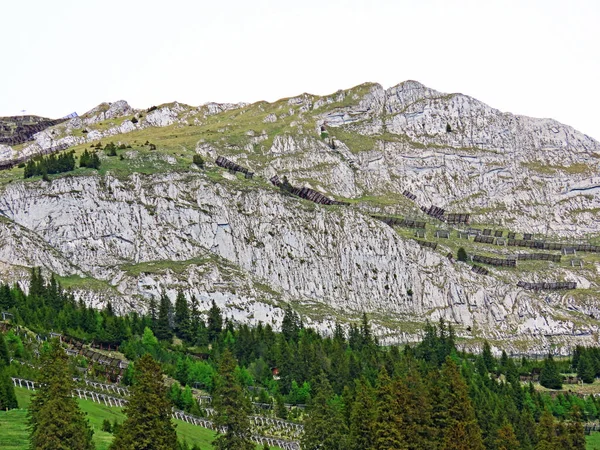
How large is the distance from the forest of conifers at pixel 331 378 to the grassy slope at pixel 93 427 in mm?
4183

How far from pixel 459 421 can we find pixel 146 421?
37.0m

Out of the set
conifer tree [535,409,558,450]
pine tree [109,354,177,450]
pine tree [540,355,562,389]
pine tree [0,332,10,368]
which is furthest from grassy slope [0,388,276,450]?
pine tree [540,355,562,389]

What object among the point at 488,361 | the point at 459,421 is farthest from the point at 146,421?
the point at 488,361

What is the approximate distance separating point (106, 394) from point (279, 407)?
1280 inches

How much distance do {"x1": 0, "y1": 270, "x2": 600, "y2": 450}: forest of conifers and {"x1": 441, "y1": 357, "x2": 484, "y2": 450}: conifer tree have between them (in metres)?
0.14

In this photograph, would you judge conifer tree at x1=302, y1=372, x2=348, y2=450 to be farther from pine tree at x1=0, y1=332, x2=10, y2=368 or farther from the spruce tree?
pine tree at x1=0, y1=332, x2=10, y2=368

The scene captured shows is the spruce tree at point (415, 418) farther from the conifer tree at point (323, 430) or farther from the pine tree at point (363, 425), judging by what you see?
the conifer tree at point (323, 430)

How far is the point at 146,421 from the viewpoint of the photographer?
74.1 meters

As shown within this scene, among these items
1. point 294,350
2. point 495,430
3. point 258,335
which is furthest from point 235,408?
point 258,335

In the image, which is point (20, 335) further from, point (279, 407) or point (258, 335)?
point (258, 335)

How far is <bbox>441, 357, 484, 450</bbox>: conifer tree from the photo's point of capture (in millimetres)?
90463

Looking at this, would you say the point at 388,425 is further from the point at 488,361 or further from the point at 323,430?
the point at 488,361

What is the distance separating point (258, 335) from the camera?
190 m

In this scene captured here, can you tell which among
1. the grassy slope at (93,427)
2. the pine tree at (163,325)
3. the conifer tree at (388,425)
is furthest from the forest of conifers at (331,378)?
the grassy slope at (93,427)
